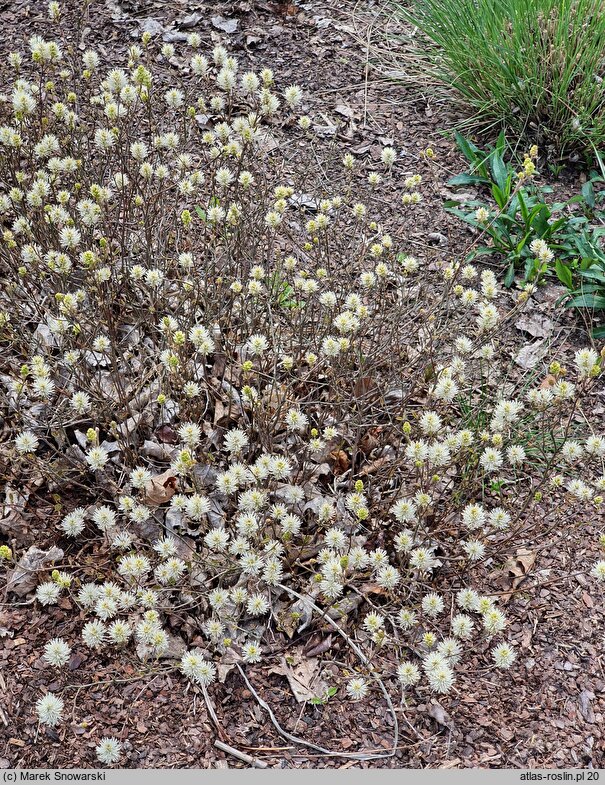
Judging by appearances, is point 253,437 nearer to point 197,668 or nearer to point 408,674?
point 197,668

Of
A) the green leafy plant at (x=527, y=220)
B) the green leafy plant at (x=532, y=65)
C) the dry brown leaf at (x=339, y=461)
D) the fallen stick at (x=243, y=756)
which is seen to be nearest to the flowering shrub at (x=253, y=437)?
the dry brown leaf at (x=339, y=461)

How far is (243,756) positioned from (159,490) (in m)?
1.06

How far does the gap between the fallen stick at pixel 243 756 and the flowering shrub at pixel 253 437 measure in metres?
0.25

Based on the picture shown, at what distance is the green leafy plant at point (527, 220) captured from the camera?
426 cm

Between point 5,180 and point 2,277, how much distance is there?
0.49 metres

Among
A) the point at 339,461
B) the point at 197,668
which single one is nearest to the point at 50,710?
the point at 197,668

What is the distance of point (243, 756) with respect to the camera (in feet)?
8.71

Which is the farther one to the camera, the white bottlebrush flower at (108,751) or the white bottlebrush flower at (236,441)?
the white bottlebrush flower at (236,441)

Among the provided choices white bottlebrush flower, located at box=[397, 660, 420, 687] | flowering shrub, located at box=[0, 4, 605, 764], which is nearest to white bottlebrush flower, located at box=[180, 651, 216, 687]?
flowering shrub, located at box=[0, 4, 605, 764]

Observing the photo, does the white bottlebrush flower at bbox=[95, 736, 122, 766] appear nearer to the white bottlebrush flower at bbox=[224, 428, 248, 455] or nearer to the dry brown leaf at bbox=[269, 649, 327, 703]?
the dry brown leaf at bbox=[269, 649, 327, 703]

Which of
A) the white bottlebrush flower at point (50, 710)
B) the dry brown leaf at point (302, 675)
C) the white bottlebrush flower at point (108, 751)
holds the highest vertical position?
the white bottlebrush flower at point (50, 710)

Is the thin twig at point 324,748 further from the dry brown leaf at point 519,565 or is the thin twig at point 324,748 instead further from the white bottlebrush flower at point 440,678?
the dry brown leaf at point 519,565

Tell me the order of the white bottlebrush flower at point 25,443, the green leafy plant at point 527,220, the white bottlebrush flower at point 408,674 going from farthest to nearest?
the green leafy plant at point 527,220, the white bottlebrush flower at point 25,443, the white bottlebrush flower at point 408,674

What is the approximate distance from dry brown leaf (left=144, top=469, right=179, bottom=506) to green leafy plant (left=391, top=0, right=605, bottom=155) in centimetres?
332
